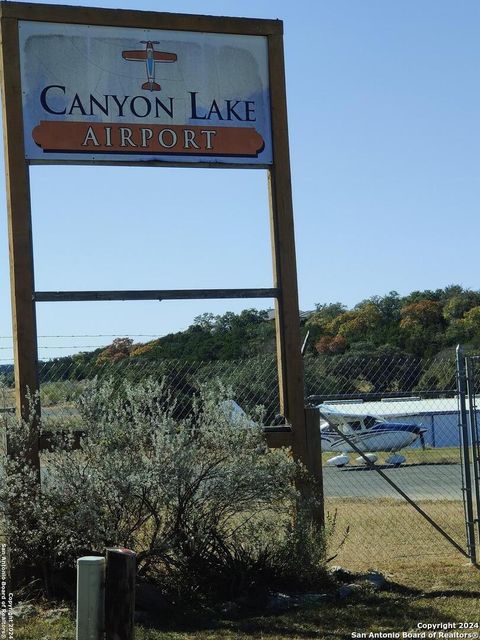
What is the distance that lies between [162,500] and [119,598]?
162 centimetres

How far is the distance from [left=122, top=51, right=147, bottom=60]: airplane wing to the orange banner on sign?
2.00 feet

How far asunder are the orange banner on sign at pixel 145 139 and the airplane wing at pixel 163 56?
607mm

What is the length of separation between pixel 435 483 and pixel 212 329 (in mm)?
6525

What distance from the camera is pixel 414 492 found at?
15.4m

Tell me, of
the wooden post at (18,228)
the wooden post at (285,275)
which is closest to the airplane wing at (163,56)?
the wooden post at (285,275)

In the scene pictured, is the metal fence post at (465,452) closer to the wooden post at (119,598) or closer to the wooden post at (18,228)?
the wooden post at (18,228)

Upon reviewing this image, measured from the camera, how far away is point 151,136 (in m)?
8.19

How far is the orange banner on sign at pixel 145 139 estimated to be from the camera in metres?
7.95

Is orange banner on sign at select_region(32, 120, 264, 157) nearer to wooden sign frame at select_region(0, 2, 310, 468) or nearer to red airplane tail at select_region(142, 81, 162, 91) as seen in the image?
wooden sign frame at select_region(0, 2, 310, 468)

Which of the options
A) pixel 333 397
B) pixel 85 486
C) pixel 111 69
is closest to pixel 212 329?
pixel 333 397

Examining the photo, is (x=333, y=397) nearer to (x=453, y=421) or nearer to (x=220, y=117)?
(x=220, y=117)

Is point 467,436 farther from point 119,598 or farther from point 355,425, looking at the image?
point 355,425

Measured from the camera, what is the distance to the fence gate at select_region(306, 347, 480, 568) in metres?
8.61

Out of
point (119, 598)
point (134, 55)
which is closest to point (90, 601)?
point (119, 598)
